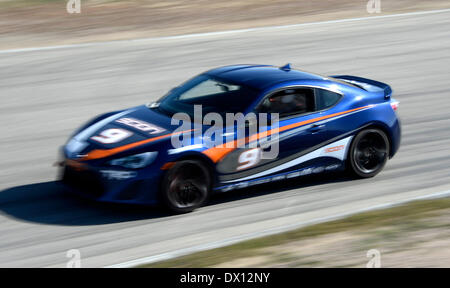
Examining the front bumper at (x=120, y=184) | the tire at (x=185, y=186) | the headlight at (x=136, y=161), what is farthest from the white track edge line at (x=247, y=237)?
the headlight at (x=136, y=161)

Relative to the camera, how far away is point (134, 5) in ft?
71.1

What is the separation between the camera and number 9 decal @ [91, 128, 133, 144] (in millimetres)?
7715

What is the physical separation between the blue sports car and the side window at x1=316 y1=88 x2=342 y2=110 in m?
0.02

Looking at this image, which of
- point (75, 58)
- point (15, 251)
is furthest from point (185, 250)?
point (75, 58)

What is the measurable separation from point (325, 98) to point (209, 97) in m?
1.51

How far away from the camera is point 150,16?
67.1 feet

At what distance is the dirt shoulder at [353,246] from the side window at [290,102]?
1.59 meters

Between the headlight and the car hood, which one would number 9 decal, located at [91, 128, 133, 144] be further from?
the headlight

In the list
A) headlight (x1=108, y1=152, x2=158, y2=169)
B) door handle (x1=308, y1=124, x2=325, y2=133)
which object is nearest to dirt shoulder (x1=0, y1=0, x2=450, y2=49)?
door handle (x1=308, y1=124, x2=325, y2=133)

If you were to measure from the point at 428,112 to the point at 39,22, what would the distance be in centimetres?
1204

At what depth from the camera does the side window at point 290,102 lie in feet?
27.1

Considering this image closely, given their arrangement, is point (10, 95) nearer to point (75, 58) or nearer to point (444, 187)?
point (75, 58)

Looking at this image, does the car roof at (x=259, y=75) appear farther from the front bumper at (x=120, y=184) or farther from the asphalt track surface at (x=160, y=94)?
the front bumper at (x=120, y=184)

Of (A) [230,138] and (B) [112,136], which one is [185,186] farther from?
(B) [112,136]
